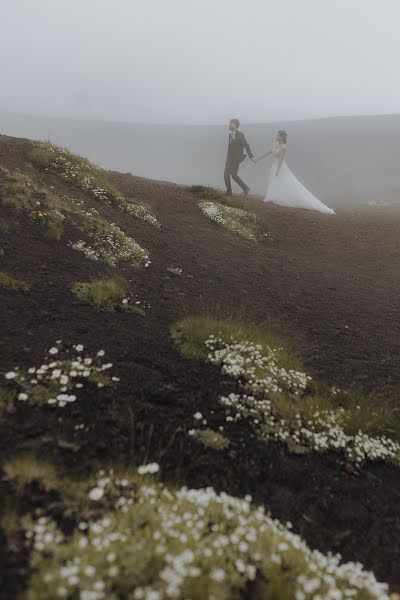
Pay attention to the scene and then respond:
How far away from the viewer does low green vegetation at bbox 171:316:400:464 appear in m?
6.30

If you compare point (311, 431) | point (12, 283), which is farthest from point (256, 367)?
point (12, 283)

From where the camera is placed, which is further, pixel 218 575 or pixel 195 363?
pixel 195 363

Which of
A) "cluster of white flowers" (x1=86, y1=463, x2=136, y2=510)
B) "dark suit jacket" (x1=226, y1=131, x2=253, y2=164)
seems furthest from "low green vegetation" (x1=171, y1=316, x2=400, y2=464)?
"dark suit jacket" (x1=226, y1=131, x2=253, y2=164)

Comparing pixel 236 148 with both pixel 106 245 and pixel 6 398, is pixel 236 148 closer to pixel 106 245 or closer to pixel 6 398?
pixel 106 245

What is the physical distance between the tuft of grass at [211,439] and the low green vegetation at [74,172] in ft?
40.6

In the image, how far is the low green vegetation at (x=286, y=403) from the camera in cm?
630

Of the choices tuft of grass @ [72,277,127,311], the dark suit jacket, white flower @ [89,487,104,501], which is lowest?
white flower @ [89,487,104,501]

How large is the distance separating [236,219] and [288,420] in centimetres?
1593

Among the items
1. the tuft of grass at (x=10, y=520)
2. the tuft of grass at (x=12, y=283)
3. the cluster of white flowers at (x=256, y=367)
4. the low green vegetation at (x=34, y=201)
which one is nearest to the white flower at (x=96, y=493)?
the tuft of grass at (x=10, y=520)

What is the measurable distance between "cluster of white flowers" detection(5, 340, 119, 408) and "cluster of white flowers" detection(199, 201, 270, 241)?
14261mm

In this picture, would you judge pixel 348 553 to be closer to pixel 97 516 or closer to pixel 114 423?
pixel 97 516

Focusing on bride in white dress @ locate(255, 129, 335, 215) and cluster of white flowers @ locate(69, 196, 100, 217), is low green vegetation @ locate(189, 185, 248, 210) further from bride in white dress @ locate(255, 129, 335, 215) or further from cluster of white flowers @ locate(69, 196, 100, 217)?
cluster of white flowers @ locate(69, 196, 100, 217)

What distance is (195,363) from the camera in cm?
761

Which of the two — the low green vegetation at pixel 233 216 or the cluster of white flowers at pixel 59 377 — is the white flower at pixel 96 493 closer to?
the cluster of white flowers at pixel 59 377
